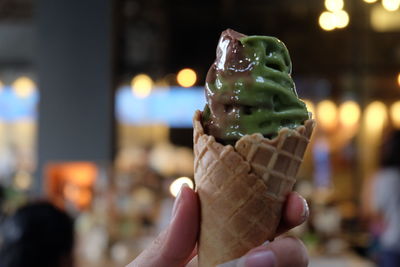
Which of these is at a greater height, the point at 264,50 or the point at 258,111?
the point at 264,50

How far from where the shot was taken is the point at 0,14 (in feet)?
36.7

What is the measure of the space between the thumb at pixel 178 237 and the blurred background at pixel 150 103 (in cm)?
362

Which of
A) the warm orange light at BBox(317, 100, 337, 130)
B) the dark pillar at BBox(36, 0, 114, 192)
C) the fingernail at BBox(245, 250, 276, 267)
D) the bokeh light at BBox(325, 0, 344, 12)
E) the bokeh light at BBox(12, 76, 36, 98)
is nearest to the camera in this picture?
the fingernail at BBox(245, 250, 276, 267)

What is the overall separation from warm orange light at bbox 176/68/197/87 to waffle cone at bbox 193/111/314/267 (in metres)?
8.34

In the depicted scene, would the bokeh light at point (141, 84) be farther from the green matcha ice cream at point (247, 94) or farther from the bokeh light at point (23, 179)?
the green matcha ice cream at point (247, 94)

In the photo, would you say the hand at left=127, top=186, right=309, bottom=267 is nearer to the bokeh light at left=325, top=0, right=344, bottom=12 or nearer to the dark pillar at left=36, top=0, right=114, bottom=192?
the bokeh light at left=325, top=0, right=344, bottom=12

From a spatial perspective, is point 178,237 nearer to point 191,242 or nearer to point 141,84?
point 191,242

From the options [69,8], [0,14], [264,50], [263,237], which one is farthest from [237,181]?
[0,14]

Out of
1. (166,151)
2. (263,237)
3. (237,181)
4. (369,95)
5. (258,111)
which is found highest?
(258,111)

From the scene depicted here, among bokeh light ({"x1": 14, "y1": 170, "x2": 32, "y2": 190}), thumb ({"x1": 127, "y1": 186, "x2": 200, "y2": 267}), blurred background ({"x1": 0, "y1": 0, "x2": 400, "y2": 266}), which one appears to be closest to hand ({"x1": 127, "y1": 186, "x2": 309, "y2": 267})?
thumb ({"x1": 127, "y1": 186, "x2": 200, "y2": 267})

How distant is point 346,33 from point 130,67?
355 centimetres

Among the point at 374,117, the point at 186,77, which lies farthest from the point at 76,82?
the point at 374,117

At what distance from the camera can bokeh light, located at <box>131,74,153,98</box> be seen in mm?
9766

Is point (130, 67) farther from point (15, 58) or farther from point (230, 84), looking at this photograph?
point (230, 84)
